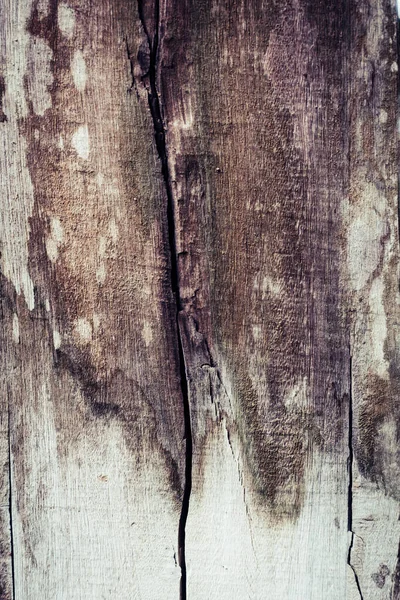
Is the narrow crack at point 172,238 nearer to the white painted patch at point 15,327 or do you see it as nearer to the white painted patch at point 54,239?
the white painted patch at point 54,239

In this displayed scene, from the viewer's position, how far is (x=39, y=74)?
1104mm

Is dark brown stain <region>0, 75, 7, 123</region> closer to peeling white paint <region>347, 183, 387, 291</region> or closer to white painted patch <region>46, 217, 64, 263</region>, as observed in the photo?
white painted patch <region>46, 217, 64, 263</region>

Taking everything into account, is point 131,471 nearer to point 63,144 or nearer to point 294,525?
point 294,525

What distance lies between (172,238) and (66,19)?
0.44m

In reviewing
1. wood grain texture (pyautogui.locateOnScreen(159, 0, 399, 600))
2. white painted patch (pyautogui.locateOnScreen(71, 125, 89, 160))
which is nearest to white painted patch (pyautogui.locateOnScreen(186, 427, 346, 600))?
wood grain texture (pyautogui.locateOnScreen(159, 0, 399, 600))

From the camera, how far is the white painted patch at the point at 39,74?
110cm

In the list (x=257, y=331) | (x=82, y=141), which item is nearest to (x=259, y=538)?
(x=257, y=331)

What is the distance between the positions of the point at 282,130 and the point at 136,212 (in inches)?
11.8

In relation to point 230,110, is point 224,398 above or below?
below

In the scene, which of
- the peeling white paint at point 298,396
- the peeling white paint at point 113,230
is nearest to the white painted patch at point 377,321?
the peeling white paint at point 298,396

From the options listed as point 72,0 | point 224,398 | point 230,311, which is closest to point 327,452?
point 224,398

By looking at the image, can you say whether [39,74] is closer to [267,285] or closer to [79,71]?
[79,71]

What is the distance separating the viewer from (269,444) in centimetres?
113

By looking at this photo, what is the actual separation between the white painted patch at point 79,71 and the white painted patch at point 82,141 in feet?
0.24
